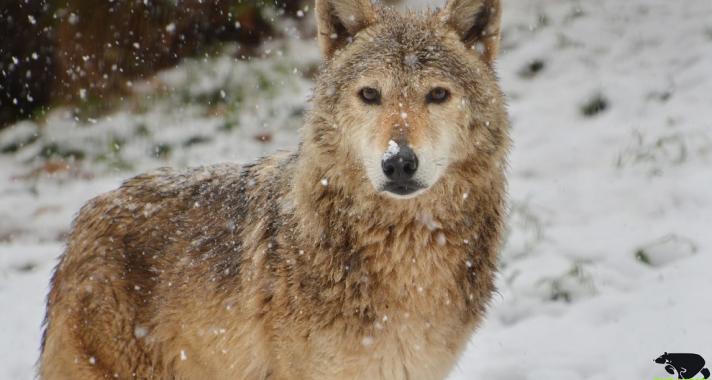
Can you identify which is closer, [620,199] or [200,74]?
[620,199]

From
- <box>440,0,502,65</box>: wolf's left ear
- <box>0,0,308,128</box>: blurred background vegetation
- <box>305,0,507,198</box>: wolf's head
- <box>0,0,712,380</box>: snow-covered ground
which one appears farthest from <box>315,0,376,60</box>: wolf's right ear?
<box>0,0,308,128</box>: blurred background vegetation

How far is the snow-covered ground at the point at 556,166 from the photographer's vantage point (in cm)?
547

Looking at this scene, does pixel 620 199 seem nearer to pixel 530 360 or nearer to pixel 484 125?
pixel 530 360

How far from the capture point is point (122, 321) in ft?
14.2

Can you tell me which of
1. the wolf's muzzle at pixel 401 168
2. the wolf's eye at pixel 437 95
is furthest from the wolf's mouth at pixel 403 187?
the wolf's eye at pixel 437 95

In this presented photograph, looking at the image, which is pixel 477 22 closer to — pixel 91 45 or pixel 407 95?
pixel 407 95

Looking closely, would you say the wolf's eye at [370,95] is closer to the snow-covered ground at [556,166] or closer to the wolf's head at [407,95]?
the wolf's head at [407,95]

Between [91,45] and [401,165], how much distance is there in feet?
21.6

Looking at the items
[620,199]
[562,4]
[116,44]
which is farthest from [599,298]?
[116,44]

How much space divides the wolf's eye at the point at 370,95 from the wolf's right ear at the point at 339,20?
0.42m

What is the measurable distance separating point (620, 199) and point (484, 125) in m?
2.94

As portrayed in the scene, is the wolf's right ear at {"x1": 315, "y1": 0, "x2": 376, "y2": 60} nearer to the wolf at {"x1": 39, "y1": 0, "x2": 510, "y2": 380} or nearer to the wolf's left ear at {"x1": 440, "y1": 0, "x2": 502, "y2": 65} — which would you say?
the wolf at {"x1": 39, "y1": 0, "x2": 510, "y2": 380}

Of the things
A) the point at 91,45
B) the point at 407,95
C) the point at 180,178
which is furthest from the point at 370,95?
the point at 91,45

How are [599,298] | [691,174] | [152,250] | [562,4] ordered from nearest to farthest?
[152,250]
[599,298]
[691,174]
[562,4]
